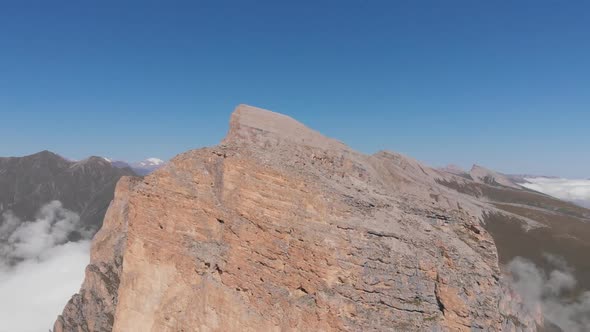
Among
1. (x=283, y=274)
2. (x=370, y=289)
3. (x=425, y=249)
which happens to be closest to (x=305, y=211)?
(x=283, y=274)

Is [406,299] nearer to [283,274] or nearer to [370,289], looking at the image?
[370,289]

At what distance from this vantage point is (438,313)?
43.2 feet

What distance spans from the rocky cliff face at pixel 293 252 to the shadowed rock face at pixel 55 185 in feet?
475

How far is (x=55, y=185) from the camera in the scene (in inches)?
6358

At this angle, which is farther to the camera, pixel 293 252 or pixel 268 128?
pixel 268 128

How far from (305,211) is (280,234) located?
1.40 m

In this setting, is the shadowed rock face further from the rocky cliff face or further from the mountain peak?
the rocky cliff face

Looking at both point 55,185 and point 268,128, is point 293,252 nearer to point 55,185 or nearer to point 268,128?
point 268,128

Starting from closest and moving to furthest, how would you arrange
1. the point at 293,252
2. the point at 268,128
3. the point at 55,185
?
the point at 293,252, the point at 268,128, the point at 55,185

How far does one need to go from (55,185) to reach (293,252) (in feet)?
595

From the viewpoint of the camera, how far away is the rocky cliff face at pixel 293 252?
1313 centimetres

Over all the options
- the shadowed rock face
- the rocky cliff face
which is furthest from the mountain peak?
the shadowed rock face

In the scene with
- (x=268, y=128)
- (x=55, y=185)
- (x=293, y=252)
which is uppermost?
(x=268, y=128)

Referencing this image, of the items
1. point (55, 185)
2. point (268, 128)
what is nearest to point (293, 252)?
point (268, 128)
